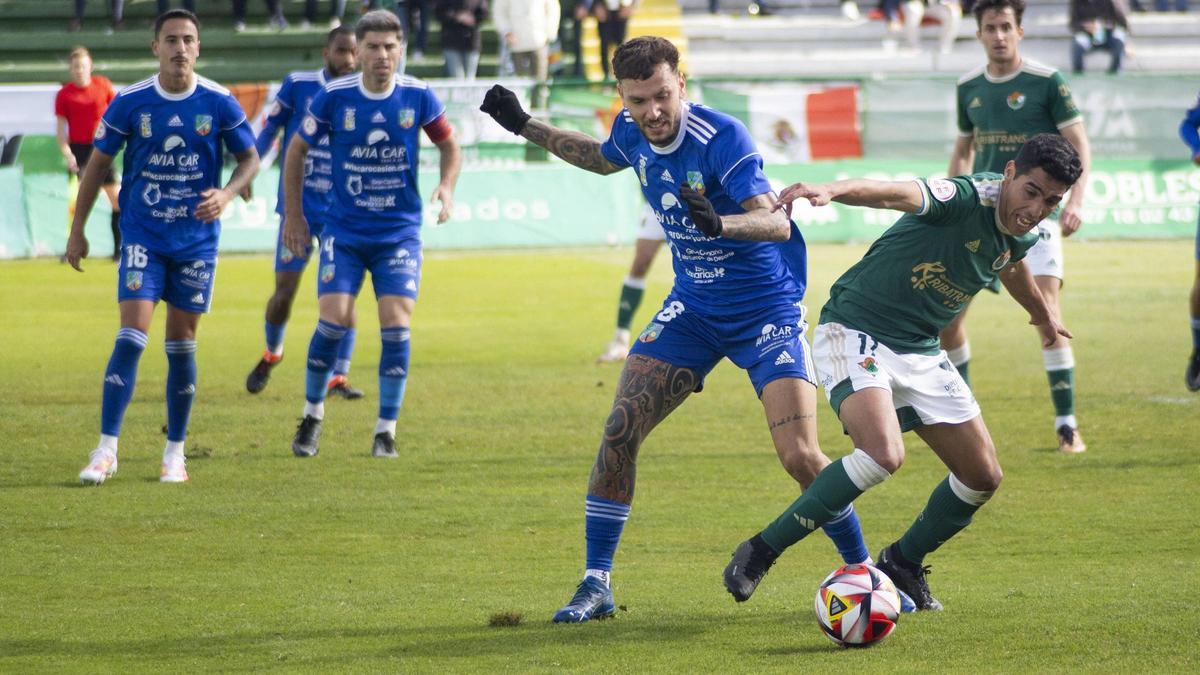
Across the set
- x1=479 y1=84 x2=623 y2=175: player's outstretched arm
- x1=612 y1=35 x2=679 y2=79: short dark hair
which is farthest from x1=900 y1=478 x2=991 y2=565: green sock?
x1=612 y1=35 x2=679 y2=79: short dark hair

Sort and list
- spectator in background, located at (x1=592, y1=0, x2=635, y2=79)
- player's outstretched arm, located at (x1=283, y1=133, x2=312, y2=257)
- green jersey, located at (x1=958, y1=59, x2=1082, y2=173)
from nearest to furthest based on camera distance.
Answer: player's outstretched arm, located at (x1=283, y1=133, x2=312, y2=257) → green jersey, located at (x1=958, y1=59, x2=1082, y2=173) → spectator in background, located at (x1=592, y1=0, x2=635, y2=79)

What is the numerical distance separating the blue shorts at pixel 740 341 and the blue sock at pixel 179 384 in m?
3.39

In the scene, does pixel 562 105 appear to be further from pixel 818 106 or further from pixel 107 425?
pixel 107 425

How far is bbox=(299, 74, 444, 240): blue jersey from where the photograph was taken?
9477 millimetres

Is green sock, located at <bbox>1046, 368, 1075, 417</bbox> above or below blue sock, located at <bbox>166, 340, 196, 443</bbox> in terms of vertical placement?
below

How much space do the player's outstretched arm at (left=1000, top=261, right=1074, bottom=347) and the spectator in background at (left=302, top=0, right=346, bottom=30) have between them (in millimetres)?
22768

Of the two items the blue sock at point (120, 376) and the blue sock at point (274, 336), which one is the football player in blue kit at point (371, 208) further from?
the blue sock at point (274, 336)

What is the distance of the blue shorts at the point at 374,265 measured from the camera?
947cm

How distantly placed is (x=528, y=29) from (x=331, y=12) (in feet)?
16.4

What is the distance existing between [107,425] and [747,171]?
4349mm

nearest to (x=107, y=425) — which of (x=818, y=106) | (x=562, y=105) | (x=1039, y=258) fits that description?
(x=1039, y=258)

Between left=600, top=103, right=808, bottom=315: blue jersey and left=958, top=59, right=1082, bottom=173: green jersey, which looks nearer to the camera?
left=600, top=103, right=808, bottom=315: blue jersey

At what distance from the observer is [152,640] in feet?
18.9

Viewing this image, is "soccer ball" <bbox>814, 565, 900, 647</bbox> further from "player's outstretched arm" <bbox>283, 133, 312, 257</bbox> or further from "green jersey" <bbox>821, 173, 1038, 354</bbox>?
"player's outstretched arm" <bbox>283, 133, 312, 257</bbox>
